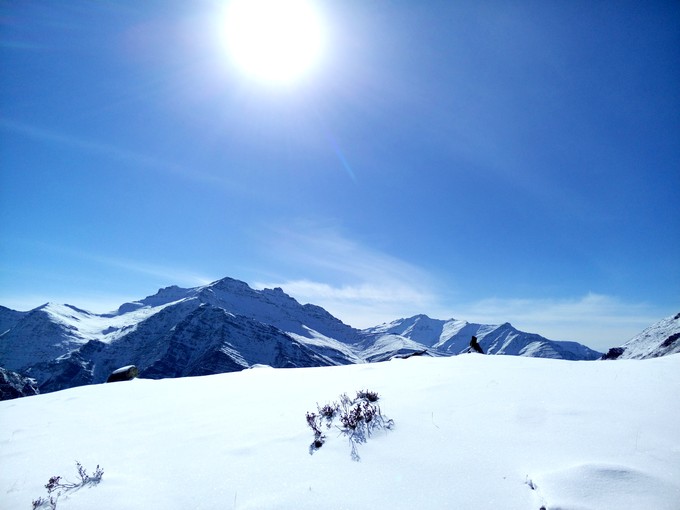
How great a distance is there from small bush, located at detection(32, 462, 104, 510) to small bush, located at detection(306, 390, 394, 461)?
2.96 meters

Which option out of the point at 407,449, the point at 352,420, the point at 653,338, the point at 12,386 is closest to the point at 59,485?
the point at 352,420

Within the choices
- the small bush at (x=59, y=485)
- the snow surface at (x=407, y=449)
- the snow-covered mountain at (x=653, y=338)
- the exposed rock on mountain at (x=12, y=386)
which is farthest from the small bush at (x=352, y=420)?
the exposed rock on mountain at (x=12, y=386)

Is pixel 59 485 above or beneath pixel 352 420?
beneath

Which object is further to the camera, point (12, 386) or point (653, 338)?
point (12, 386)

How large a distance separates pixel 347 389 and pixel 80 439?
17.3 ft

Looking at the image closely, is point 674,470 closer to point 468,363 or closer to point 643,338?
point 468,363

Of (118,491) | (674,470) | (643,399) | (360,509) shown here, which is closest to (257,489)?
(360,509)

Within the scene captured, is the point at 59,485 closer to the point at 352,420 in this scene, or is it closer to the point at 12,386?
the point at 352,420

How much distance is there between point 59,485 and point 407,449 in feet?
15.2

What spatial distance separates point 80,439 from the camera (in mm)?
6316

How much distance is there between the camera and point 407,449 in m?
4.47

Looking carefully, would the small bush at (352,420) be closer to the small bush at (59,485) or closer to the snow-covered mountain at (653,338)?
the small bush at (59,485)

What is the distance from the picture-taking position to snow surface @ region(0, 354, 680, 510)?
348 centimetres

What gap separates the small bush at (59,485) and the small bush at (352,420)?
2.96 meters
